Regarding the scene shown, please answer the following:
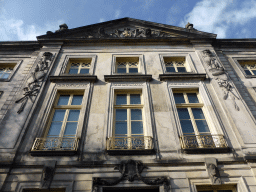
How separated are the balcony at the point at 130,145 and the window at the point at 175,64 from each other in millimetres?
5059

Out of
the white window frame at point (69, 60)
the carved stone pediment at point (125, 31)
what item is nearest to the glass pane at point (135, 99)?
the white window frame at point (69, 60)

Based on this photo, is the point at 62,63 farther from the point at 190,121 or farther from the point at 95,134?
the point at 190,121

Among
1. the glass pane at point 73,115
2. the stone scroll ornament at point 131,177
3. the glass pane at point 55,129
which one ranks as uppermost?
the glass pane at point 73,115

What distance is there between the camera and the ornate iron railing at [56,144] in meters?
6.44

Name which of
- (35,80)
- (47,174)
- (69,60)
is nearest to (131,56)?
(69,60)

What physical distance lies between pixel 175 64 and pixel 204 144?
5.55 meters

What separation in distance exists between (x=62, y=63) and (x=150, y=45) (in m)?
5.46

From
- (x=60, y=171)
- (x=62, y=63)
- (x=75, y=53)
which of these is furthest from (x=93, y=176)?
(x=75, y=53)

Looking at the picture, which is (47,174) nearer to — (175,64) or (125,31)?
(175,64)

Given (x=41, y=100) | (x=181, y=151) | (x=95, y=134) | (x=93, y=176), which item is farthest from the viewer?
(x=41, y=100)

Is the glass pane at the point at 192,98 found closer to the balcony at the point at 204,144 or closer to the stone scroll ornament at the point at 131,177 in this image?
the balcony at the point at 204,144

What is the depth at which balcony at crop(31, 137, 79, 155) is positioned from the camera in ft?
20.4

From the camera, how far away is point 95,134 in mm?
6938

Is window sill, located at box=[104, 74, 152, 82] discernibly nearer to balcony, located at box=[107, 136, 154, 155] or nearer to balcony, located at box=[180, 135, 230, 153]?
balcony, located at box=[107, 136, 154, 155]
